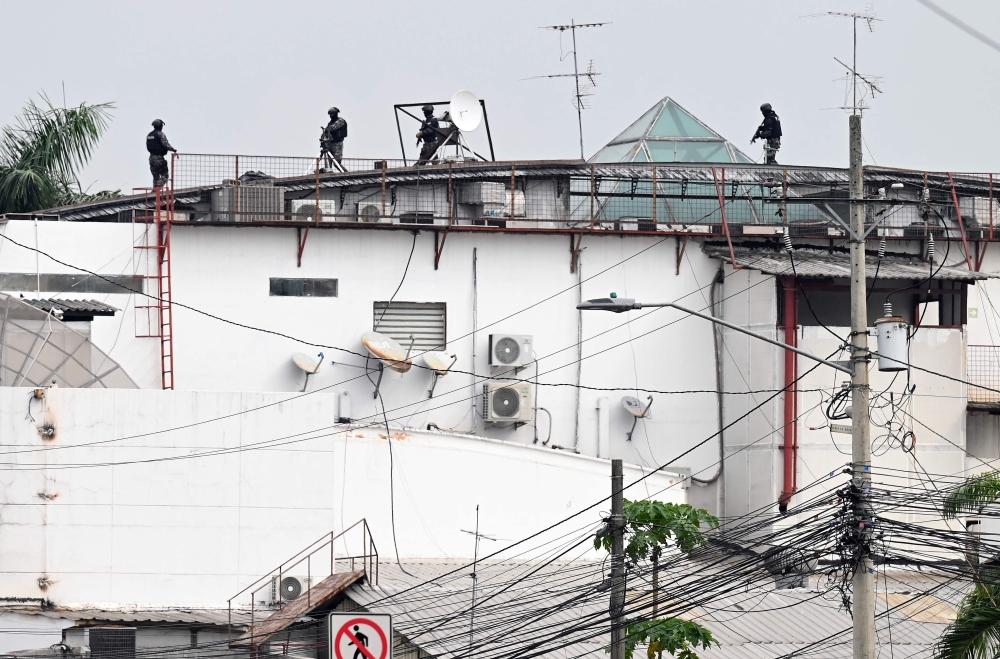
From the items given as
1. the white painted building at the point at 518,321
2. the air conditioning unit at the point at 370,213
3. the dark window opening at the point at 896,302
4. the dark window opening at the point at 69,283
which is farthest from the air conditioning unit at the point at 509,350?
the dark window opening at the point at 69,283

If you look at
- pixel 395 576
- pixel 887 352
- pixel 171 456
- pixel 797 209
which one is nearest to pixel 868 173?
pixel 797 209

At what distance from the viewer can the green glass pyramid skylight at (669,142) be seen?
127 feet

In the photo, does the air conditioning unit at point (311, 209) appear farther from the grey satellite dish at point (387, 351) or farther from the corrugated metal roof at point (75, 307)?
the corrugated metal roof at point (75, 307)

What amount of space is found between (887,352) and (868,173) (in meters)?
20.6

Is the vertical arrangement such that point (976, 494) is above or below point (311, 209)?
below

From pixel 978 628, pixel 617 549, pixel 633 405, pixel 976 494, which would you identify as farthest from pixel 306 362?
pixel 978 628

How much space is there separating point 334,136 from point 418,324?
5.47 m

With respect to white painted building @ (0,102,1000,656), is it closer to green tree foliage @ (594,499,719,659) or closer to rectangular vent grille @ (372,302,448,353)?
rectangular vent grille @ (372,302,448,353)

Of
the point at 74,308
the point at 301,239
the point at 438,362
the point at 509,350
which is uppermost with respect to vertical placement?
the point at 301,239

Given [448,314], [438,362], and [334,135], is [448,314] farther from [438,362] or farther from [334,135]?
[334,135]

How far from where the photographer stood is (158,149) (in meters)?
37.1

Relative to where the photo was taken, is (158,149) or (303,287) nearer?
(303,287)

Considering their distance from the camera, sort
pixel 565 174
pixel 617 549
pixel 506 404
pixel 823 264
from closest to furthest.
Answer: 1. pixel 617 549
2. pixel 506 404
3. pixel 823 264
4. pixel 565 174

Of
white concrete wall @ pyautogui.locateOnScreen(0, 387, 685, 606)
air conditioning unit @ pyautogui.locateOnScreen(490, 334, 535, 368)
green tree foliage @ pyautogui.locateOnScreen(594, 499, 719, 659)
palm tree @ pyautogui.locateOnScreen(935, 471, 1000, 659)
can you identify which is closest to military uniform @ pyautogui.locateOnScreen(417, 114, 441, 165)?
air conditioning unit @ pyautogui.locateOnScreen(490, 334, 535, 368)
